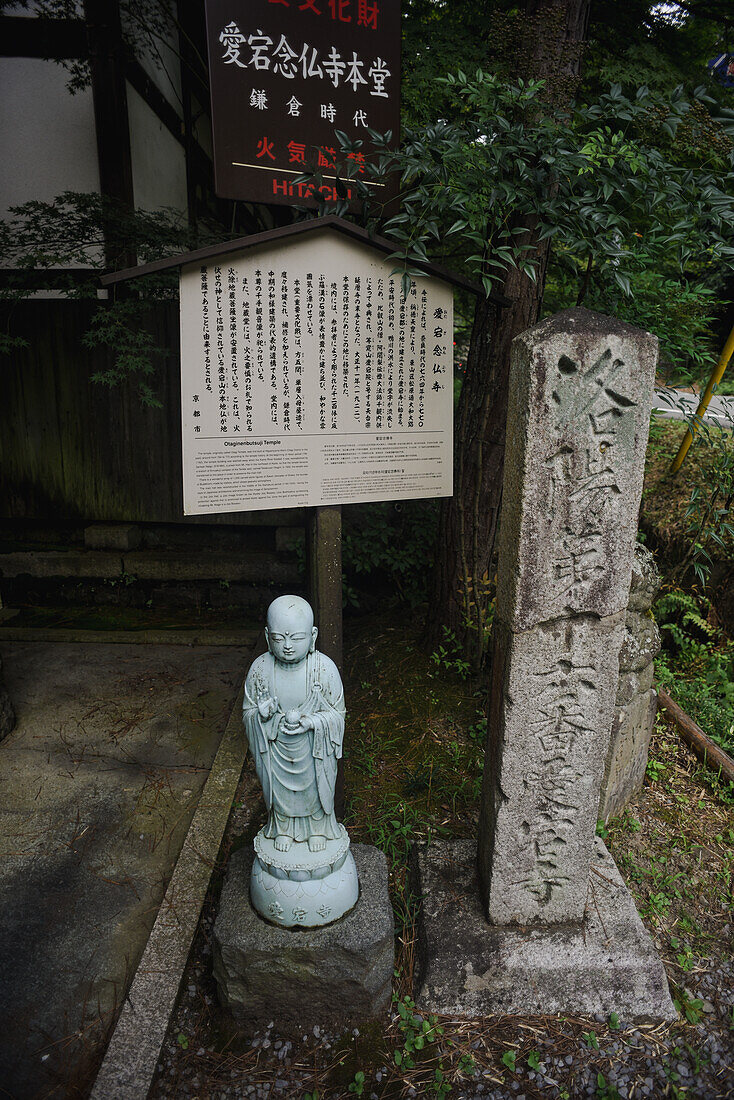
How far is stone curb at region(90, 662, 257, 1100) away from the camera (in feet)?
8.16

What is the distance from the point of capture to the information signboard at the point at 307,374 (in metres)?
3.07

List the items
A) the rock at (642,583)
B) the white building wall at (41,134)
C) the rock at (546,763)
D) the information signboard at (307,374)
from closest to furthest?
the rock at (546,763) → the information signboard at (307,374) → the rock at (642,583) → the white building wall at (41,134)

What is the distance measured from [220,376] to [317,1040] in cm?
315

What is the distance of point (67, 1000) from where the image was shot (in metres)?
2.80

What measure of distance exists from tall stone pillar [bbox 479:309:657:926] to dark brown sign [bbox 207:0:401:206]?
169 centimetres

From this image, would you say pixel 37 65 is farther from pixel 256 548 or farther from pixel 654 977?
pixel 654 977

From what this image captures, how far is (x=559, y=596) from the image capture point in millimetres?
2561

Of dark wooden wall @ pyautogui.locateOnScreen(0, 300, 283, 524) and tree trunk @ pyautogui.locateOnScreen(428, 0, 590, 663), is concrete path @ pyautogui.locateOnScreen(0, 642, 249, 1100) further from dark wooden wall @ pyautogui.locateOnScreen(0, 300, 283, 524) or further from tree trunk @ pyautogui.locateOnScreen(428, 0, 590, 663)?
tree trunk @ pyautogui.locateOnScreen(428, 0, 590, 663)

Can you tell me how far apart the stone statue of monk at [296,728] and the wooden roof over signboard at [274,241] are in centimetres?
169

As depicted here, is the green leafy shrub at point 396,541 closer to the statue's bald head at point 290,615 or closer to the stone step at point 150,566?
the stone step at point 150,566

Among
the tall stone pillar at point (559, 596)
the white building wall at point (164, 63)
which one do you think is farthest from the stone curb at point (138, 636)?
the white building wall at point (164, 63)

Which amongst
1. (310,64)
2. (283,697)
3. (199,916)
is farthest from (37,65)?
(199,916)

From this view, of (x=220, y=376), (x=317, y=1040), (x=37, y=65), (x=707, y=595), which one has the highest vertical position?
(x=37, y=65)

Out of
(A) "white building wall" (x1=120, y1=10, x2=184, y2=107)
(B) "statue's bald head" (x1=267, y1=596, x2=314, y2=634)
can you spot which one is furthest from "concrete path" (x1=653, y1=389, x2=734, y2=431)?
(A) "white building wall" (x1=120, y1=10, x2=184, y2=107)
